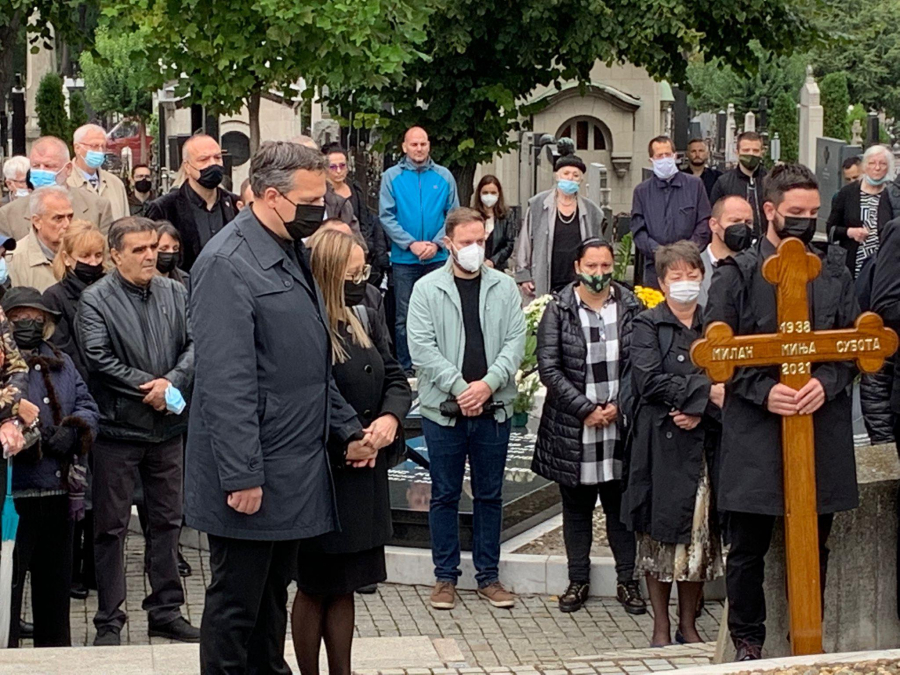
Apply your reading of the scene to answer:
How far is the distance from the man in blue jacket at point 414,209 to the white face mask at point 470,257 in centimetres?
440

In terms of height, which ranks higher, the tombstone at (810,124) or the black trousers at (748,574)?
the tombstone at (810,124)

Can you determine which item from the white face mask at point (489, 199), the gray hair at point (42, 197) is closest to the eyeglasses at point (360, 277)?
the gray hair at point (42, 197)

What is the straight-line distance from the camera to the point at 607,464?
8453 mm

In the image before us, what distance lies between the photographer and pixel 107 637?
7.75m

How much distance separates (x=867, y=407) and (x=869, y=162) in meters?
5.17

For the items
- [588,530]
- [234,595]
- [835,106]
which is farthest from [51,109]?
[234,595]

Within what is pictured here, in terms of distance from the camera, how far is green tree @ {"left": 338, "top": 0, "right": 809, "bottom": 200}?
55.9ft

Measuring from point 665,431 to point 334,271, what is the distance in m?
2.20

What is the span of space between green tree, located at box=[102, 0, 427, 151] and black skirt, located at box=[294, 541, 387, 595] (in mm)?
7077

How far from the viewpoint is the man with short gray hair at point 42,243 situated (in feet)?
29.4

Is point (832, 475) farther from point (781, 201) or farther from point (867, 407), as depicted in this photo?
point (867, 407)

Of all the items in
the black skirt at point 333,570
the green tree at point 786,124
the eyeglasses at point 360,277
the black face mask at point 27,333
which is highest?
the green tree at point 786,124

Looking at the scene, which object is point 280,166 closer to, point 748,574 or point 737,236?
point 748,574

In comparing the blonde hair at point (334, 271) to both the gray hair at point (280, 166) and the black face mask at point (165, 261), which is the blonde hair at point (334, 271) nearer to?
the gray hair at point (280, 166)
